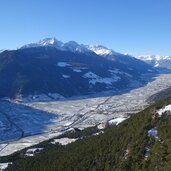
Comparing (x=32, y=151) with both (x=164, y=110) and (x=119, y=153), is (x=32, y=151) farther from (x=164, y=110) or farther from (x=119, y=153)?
(x=164, y=110)

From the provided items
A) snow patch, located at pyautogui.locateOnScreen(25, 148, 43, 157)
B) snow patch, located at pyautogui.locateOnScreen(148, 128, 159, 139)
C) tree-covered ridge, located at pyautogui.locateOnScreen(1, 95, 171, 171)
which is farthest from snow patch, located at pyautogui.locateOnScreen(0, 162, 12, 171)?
snow patch, located at pyautogui.locateOnScreen(148, 128, 159, 139)

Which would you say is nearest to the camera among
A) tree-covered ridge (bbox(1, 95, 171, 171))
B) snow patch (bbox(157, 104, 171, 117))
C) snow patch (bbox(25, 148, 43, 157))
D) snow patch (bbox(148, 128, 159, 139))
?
tree-covered ridge (bbox(1, 95, 171, 171))

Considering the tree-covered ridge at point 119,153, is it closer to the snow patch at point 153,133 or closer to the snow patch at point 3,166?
the snow patch at point 153,133

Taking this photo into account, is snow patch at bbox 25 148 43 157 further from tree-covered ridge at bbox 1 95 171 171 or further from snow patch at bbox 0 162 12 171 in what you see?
snow patch at bbox 0 162 12 171

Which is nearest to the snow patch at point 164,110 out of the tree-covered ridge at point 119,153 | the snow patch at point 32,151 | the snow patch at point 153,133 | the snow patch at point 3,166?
the tree-covered ridge at point 119,153

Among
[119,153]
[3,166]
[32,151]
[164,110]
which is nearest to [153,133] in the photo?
[119,153]

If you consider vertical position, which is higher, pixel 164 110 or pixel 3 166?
pixel 164 110

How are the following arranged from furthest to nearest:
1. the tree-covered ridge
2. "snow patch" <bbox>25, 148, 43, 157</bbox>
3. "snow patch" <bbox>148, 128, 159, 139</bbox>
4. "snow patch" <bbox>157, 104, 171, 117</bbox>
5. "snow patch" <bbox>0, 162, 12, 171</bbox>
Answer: "snow patch" <bbox>25, 148, 43, 157</bbox> → "snow patch" <bbox>0, 162, 12, 171</bbox> → "snow patch" <bbox>157, 104, 171, 117</bbox> → "snow patch" <bbox>148, 128, 159, 139</bbox> → the tree-covered ridge

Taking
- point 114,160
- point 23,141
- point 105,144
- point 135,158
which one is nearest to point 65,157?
point 105,144
